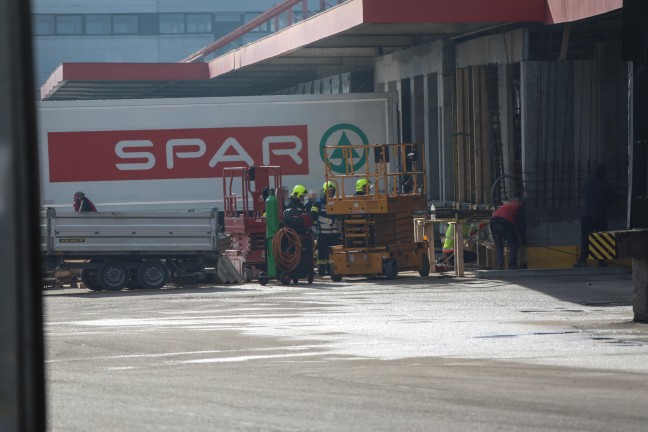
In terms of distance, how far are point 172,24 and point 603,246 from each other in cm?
7774

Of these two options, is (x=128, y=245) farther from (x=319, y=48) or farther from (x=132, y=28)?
(x=132, y=28)

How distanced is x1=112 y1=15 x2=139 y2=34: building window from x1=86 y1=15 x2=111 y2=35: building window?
49 cm

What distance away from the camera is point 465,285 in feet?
75.2

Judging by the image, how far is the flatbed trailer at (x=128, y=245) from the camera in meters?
24.2

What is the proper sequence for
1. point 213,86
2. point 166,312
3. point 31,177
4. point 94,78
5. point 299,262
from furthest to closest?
1. point 213,86
2. point 94,78
3. point 299,262
4. point 166,312
5. point 31,177

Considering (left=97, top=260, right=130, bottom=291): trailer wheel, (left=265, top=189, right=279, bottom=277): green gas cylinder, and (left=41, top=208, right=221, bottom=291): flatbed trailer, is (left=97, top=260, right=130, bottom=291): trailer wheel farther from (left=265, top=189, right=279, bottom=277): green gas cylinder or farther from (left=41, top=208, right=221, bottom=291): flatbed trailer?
(left=265, top=189, right=279, bottom=277): green gas cylinder

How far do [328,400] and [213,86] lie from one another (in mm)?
45724

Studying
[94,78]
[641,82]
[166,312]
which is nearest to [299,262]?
[166,312]

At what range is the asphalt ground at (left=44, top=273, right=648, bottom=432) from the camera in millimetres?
8766

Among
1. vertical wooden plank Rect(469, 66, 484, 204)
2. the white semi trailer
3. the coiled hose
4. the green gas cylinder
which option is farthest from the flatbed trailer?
the white semi trailer

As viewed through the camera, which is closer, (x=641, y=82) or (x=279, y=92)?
(x=641, y=82)

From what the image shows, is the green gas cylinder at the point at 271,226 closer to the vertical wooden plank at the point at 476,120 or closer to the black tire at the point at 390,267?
the black tire at the point at 390,267

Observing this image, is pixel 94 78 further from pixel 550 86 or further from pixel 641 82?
pixel 641 82

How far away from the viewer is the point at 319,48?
117ft
